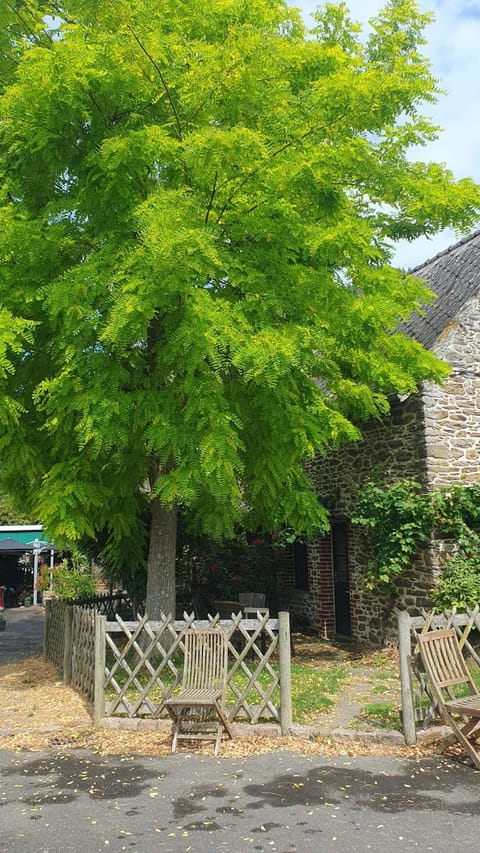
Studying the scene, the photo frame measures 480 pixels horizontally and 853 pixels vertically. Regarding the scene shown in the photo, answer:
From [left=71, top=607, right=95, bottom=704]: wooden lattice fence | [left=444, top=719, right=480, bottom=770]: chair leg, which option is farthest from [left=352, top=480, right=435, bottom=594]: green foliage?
[left=71, top=607, right=95, bottom=704]: wooden lattice fence

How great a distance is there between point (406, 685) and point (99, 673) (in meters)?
3.60

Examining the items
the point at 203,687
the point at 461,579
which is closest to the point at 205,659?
the point at 203,687

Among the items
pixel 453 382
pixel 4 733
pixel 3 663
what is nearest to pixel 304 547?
pixel 453 382

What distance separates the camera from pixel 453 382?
39.9 ft

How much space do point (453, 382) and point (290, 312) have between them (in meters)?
4.98

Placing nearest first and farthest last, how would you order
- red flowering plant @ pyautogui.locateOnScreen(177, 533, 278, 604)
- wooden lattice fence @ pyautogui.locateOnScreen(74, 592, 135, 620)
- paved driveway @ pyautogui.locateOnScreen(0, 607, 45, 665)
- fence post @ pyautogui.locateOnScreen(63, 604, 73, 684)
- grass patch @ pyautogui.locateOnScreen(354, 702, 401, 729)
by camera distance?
grass patch @ pyautogui.locateOnScreen(354, 702, 401, 729) < fence post @ pyautogui.locateOnScreen(63, 604, 73, 684) < wooden lattice fence @ pyautogui.locateOnScreen(74, 592, 135, 620) < paved driveway @ pyautogui.locateOnScreen(0, 607, 45, 665) < red flowering plant @ pyautogui.locateOnScreen(177, 533, 278, 604)

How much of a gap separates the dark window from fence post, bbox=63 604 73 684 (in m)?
6.84

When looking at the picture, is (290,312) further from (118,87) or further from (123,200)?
(118,87)

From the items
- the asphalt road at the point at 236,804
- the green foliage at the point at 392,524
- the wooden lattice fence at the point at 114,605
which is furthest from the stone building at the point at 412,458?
the asphalt road at the point at 236,804

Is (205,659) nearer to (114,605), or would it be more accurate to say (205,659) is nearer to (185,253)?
(185,253)

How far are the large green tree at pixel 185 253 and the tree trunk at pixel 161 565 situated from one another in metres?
0.03

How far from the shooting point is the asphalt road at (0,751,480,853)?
4.61 meters

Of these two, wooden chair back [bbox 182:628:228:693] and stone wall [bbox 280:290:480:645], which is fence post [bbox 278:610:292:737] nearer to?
wooden chair back [bbox 182:628:228:693]

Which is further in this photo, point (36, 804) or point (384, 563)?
point (384, 563)
